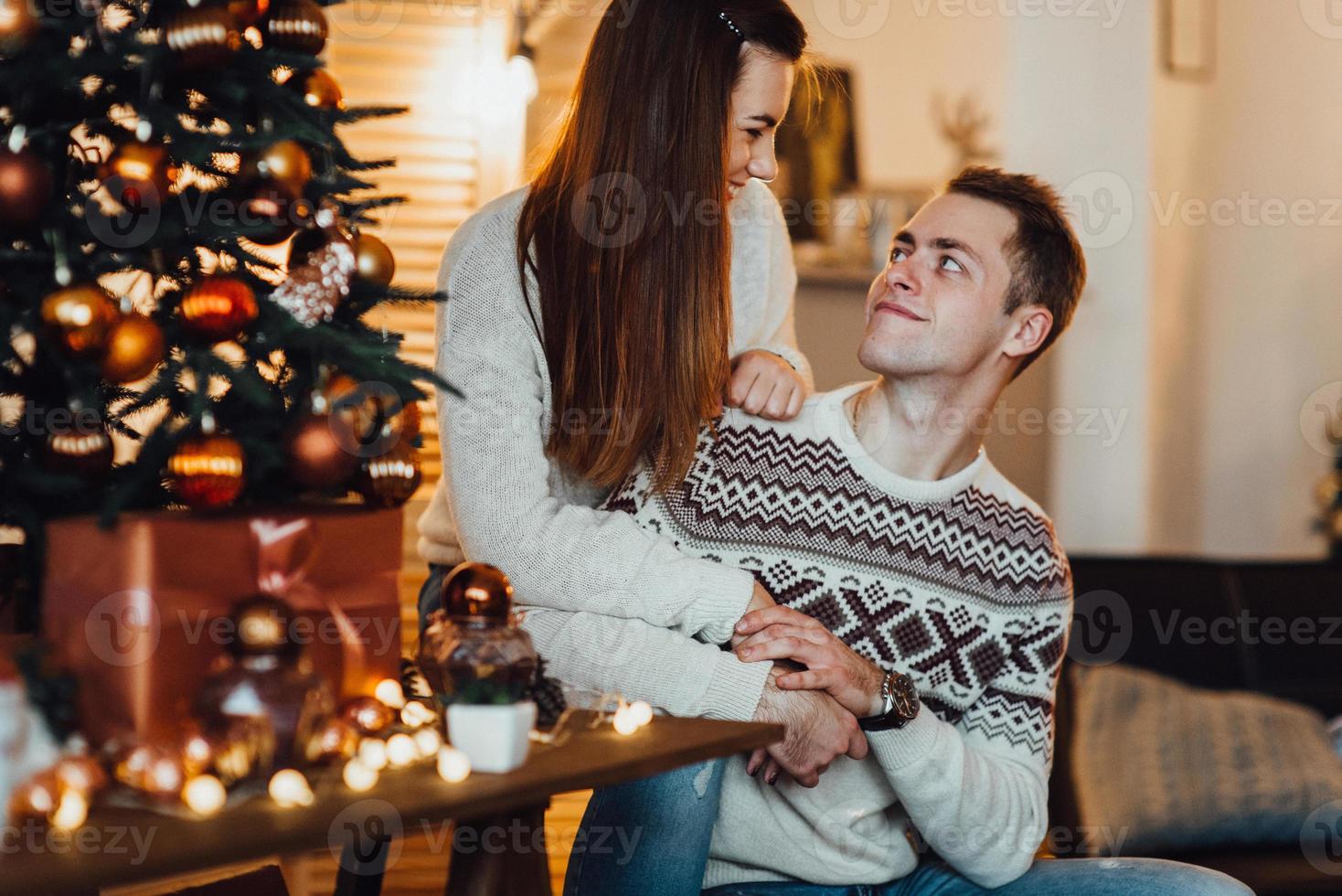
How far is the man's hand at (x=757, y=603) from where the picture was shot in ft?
4.61

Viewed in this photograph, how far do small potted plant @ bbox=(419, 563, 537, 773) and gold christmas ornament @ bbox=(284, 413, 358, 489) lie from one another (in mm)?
136

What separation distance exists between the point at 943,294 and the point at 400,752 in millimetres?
972

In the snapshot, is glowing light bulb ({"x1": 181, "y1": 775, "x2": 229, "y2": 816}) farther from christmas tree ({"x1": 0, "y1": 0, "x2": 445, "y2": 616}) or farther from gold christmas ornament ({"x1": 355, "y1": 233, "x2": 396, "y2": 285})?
gold christmas ornament ({"x1": 355, "y1": 233, "x2": 396, "y2": 285})

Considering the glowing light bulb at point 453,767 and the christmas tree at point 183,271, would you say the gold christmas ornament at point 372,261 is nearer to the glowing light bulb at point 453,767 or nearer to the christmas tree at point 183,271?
the christmas tree at point 183,271

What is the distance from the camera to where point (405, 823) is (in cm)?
87

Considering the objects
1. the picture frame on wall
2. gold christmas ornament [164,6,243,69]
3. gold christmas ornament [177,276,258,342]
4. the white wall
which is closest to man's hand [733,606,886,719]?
gold christmas ornament [177,276,258,342]

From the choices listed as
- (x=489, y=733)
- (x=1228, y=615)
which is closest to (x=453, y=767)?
(x=489, y=733)

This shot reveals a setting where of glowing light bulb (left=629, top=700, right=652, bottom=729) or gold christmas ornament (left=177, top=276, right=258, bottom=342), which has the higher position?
gold christmas ornament (left=177, top=276, right=258, bottom=342)

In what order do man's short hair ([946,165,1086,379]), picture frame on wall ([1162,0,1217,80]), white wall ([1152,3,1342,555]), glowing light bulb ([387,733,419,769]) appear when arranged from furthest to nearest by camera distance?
1. white wall ([1152,3,1342,555])
2. picture frame on wall ([1162,0,1217,80])
3. man's short hair ([946,165,1086,379])
4. glowing light bulb ([387,733,419,769])

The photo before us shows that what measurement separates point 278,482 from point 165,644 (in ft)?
0.64

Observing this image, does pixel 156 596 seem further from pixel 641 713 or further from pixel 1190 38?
pixel 1190 38

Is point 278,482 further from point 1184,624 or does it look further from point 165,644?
point 1184,624

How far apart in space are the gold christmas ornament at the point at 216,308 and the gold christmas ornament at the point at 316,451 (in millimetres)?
91

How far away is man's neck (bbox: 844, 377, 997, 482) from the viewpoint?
1.65 m
